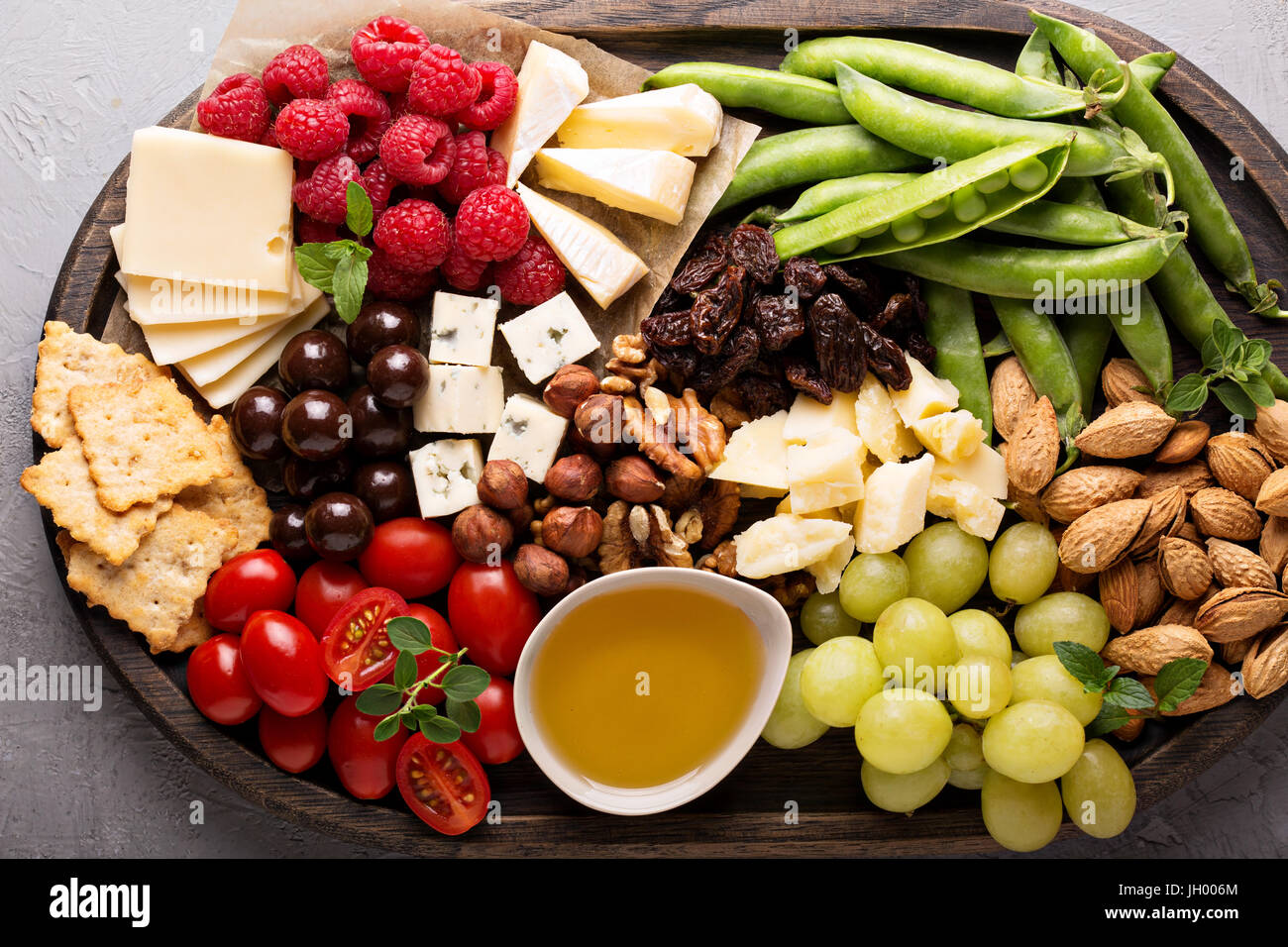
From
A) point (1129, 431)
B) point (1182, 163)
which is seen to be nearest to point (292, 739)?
point (1129, 431)

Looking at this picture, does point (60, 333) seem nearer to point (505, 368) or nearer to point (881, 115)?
point (505, 368)

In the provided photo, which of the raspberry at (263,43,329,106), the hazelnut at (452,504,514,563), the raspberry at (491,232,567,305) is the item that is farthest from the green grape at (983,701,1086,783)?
the raspberry at (263,43,329,106)

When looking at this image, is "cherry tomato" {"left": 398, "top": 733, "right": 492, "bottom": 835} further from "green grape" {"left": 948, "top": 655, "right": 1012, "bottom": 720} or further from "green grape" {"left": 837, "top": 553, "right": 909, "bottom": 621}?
"green grape" {"left": 948, "top": 655, "right": 1012, "bottom": 720}

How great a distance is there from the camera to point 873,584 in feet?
5.47

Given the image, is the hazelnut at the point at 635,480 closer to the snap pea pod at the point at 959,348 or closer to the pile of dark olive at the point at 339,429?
the pile of dark olive at the point at 339,429

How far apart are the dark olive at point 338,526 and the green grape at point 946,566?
1090mm

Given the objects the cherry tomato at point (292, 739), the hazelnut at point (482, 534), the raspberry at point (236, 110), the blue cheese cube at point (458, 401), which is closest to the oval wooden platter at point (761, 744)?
the cherry tomato at point (292, 739)

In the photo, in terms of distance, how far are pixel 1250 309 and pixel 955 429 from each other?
750 mm

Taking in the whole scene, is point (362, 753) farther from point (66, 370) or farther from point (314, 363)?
point (66, 370)

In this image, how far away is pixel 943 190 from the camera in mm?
1635

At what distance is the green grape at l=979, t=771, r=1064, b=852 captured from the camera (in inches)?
63.6

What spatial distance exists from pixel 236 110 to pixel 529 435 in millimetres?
853

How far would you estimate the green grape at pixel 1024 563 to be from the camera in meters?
1.68

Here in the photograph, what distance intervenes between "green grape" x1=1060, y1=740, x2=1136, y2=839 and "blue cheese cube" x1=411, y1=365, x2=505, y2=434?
1.34 metres
